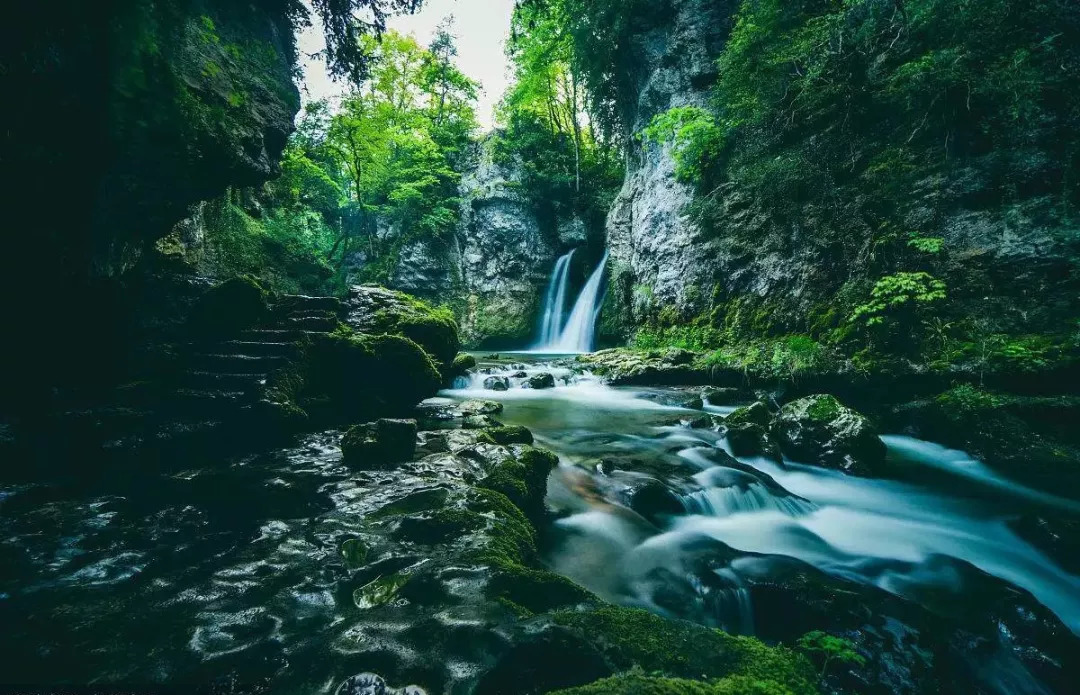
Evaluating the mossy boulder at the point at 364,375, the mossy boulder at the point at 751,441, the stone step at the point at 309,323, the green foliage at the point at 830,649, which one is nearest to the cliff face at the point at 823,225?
the mossy boulder at the point at 751,441

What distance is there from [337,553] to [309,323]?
489 cm

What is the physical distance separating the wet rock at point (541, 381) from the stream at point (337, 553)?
5.29 m

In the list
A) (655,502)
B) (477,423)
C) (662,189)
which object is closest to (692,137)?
(662,189)

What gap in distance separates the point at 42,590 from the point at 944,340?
1021cm

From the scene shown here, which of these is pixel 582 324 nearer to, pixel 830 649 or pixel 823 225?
pixel 823 225

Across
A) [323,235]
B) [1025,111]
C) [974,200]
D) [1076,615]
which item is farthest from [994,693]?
[323,235]

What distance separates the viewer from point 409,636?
179 cm

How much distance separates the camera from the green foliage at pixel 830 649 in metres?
2.15

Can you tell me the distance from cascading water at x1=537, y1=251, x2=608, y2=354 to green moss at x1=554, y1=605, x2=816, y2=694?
18.5 m

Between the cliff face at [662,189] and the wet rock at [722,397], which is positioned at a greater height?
the cliff face at [662,189]

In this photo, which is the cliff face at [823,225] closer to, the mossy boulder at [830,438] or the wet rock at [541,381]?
the mossy boulder at [830,438]

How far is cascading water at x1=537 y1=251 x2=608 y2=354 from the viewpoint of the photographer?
67.2 ft

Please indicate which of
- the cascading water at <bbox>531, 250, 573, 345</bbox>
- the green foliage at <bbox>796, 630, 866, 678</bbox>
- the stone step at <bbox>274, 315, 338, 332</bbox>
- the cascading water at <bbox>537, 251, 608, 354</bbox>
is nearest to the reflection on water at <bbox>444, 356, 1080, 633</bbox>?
the green foliage at <bbox>796, 630, 866, 678</bbox>

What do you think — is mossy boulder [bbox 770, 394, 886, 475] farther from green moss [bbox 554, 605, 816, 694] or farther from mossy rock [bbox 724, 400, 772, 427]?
green moss [bbox 554, 605, 816, 694]
